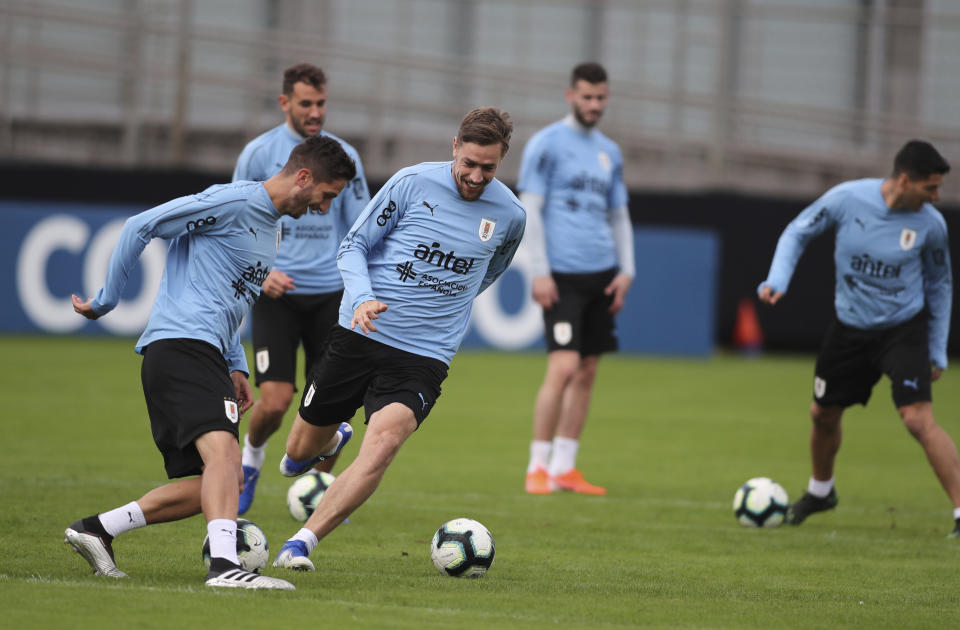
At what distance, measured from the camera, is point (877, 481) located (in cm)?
1023

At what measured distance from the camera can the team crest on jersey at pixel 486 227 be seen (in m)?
6.38

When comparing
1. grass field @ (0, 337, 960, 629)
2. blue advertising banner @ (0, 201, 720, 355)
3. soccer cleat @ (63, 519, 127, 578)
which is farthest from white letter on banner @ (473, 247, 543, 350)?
soccer cleat @ (63, 519, 127, 578)

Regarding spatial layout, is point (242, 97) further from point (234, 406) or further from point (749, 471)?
point (234, 406)

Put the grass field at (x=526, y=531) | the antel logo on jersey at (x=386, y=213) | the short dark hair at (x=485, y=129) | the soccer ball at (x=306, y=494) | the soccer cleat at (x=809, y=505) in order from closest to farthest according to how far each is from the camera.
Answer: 1. the grass field at (x=526, y=531)
2. the short dark hair at (x=485, y=129)
3. the antel logo on jersey at (x=386, y=213)
4. the soccer ball at (x=306, y=494)
5. the soccer cleat at (x=809, y=505)

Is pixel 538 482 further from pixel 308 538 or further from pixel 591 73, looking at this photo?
→ pixel 308 538

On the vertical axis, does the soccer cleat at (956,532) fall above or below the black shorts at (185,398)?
below

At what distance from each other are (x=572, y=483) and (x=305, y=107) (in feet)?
10.9

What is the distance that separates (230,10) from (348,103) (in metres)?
3.06

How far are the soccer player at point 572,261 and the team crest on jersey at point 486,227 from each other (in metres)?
2.83

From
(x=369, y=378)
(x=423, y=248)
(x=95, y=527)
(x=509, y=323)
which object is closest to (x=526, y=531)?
(x=369, y=378)

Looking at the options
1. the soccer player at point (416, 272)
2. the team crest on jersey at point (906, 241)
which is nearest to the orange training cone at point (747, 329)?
the team crest on jersey at point (906, 241)

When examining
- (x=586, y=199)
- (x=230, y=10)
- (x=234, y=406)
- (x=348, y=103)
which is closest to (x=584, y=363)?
(x=586, y=199)

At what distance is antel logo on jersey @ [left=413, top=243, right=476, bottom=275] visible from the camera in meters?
6.30

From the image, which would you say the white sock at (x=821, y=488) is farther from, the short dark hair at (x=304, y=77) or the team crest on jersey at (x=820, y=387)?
the short dark hair at (x=304, y=77)
